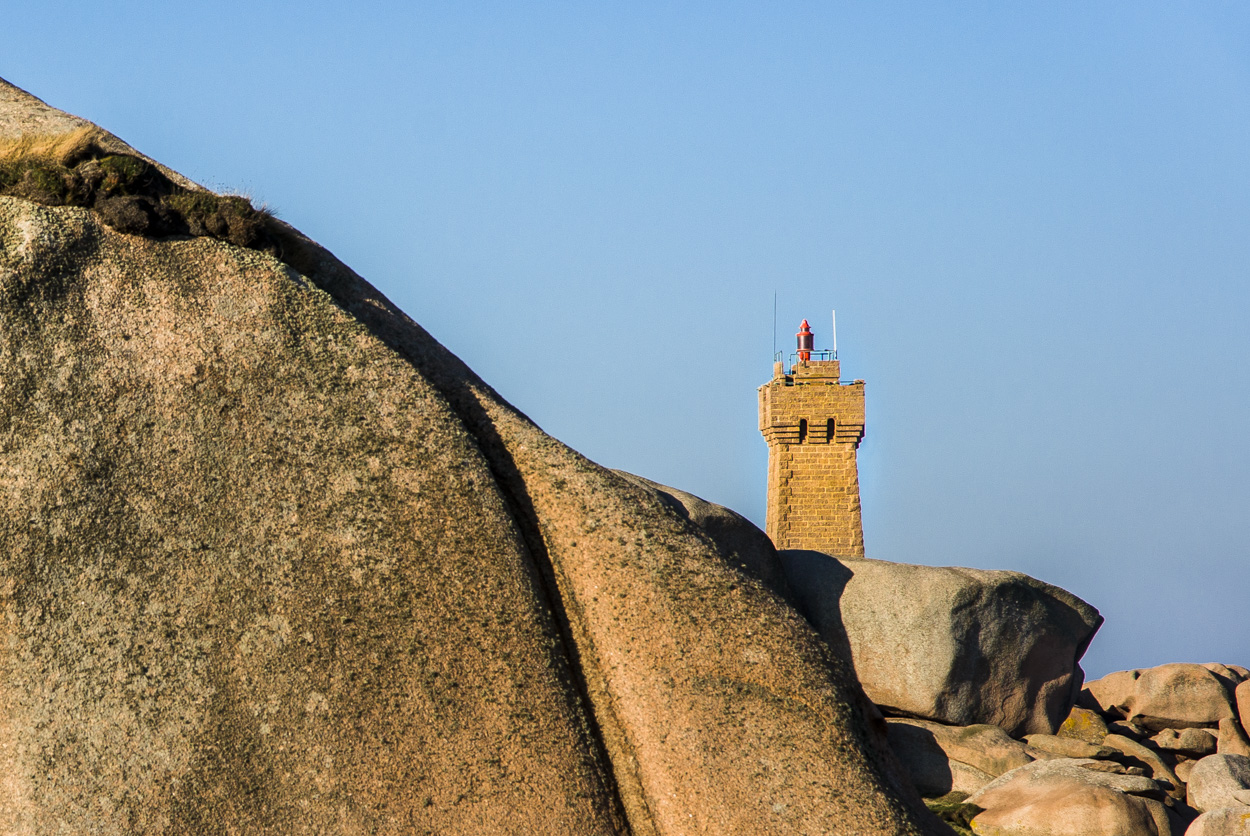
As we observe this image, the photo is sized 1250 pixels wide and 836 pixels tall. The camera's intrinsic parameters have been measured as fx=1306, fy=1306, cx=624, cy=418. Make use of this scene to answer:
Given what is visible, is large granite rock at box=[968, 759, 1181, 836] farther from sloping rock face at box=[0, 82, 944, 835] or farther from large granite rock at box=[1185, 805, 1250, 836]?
sloping rock face at box=[0, 82, 944, 835]

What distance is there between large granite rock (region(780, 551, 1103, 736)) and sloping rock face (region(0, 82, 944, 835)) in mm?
10198


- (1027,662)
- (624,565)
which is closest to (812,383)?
(1027,662)

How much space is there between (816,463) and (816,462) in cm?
2

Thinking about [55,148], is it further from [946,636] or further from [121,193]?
[946,636]

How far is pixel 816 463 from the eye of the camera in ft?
101

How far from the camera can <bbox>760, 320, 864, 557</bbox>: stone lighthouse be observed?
30.7 m

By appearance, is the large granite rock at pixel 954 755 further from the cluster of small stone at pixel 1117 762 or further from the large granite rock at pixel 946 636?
the large granite rock at pixel 946 636

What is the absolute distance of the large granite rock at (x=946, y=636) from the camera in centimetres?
1370

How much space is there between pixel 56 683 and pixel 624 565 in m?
1.58

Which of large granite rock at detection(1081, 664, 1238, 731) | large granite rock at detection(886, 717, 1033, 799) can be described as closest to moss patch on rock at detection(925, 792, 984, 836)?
large granite rock at detection(886, 717, 1033, 799)

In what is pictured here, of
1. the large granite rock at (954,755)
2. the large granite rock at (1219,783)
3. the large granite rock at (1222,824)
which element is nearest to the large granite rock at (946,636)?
the large granite rock at (954,755)

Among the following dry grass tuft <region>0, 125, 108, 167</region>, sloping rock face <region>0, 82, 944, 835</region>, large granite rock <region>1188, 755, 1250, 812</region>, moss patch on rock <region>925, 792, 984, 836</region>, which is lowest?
moss patch on rock <region>925, 792, 984, 836</region>

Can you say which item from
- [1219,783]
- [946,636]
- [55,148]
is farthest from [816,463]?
[55,148]

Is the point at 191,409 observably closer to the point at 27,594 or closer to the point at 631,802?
the point at 27,594
